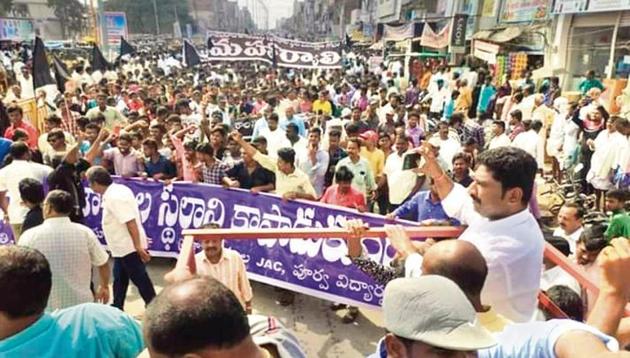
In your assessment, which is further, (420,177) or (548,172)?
(548,172)

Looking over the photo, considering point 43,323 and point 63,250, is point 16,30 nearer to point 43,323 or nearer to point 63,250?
point 63,250

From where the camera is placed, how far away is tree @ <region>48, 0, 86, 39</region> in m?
68.8

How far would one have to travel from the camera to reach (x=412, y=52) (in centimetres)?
2456

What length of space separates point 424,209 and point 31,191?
3.29 m

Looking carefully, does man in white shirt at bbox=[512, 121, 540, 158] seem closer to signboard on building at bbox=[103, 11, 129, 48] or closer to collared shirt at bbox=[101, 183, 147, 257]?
collared shirt at bbox=[101, 183, 147, 257]

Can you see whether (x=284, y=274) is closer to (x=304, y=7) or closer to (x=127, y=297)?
(x=127, y=297)

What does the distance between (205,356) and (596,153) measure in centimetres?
769

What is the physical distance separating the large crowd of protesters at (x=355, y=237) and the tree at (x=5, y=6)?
58487 millimetres

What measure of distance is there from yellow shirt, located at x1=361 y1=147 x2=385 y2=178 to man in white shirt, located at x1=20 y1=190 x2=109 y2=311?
395cm

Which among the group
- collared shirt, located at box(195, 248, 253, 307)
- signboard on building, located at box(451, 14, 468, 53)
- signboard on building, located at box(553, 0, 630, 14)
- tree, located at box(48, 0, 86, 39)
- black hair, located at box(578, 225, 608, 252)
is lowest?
collared shirt, located at box(195, 248, 253, 307)

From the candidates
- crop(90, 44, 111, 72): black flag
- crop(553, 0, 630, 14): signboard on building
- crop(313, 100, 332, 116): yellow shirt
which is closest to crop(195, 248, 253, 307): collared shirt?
crop(313, 100, 332, 116): yellow shirt

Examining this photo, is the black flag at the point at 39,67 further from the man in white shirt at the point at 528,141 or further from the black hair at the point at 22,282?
the black hair at the point at 22,282

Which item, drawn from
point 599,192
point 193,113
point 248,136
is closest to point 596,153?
point 599,192

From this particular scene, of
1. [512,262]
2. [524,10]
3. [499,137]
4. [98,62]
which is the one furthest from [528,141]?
[98,62]
